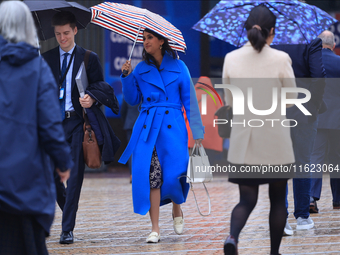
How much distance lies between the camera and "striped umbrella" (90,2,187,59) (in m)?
5.32

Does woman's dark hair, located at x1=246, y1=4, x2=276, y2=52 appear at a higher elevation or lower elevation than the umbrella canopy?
higher

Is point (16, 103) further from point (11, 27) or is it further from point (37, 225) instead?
point (37, 225)

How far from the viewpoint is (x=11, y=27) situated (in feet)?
10.3

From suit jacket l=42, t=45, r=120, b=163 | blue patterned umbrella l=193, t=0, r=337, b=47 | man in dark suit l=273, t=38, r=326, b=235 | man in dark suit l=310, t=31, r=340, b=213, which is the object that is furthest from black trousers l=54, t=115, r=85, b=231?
man in dark suit l=310, t=31, r=340, b=213

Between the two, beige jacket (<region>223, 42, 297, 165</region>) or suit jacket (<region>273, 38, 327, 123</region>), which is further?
suit jacket (<region>273, 38, 327, 123</region>)

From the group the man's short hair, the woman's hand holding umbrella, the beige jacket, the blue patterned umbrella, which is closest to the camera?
the beige jacket

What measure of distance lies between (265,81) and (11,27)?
1.73 m

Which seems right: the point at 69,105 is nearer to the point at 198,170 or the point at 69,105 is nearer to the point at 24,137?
the point at 198,170

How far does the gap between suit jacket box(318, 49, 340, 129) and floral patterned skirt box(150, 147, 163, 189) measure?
2.77m

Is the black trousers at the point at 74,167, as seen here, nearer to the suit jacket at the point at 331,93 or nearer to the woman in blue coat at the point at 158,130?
the woman in blue coat at the point at 158,130

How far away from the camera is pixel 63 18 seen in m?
5.31

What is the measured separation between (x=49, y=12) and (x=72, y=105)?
98cm

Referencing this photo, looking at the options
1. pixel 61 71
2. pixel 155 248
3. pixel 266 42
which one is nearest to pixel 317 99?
pixel 266 42

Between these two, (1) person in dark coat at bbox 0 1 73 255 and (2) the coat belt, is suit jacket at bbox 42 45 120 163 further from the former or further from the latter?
(1) person in dark coat at bbox 0 1 73 255
